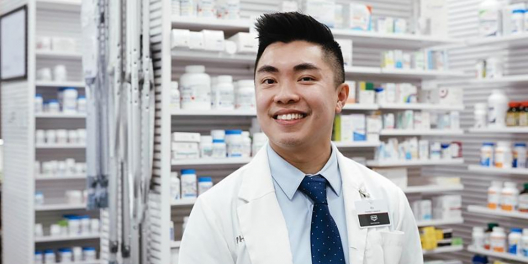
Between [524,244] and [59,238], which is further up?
[524,244]

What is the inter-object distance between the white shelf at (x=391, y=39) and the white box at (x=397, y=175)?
1.21 meters

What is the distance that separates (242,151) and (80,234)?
9.76 ft

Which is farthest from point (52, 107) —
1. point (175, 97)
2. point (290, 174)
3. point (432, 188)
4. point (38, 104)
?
point (290, 174)

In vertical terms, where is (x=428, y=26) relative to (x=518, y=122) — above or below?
above

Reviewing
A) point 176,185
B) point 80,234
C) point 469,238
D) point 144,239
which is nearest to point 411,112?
point 469,238

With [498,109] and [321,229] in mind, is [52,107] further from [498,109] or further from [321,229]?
[321,229]

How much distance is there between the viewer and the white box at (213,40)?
14.8 feet

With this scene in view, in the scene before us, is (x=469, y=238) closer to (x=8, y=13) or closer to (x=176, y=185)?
(x=176, y=185)

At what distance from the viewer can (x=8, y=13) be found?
7102 millimetres

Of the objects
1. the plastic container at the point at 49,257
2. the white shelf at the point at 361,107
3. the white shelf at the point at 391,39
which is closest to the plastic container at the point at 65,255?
the plastic container at the point at 49,257

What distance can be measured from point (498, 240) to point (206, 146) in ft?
8.94

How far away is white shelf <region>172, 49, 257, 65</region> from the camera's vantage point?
4.51 m

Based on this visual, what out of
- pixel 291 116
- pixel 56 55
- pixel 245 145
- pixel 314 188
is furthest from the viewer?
pixel 56 55

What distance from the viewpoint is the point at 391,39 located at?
5.74 m
